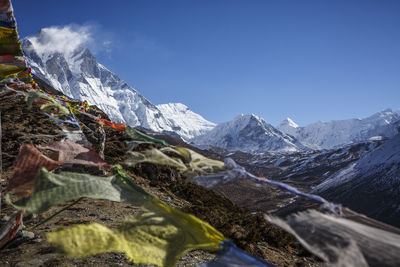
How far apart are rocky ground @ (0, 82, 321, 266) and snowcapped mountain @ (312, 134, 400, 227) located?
1596mm

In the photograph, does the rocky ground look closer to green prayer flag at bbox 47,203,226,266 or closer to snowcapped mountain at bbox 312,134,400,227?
green prayer flag at bbox 47,203,226,266

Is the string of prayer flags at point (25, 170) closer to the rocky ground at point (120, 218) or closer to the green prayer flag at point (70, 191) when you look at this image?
the green prayer flag at point (70, 191)

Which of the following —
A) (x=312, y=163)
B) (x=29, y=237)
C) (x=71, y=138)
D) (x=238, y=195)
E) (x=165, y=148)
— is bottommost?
(x=29, y=237)

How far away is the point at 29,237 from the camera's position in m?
3.64

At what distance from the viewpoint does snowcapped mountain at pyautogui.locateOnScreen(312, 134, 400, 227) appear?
9.36ft

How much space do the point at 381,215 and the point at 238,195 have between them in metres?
1.71

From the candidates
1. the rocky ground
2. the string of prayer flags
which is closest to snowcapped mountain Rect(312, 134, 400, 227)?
the rocky ground

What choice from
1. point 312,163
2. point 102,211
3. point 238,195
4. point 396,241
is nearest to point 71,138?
point 102,211

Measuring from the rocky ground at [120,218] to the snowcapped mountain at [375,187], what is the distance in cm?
160

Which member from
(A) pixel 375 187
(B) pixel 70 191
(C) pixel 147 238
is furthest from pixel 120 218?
(A) pixel 375 187

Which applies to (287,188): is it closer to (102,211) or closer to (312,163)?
(102,211)

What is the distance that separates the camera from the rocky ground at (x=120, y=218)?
343cm

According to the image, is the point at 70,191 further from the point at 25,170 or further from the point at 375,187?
the point at 375,187

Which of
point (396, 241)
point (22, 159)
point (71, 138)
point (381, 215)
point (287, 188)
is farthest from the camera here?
point (71, 138)
